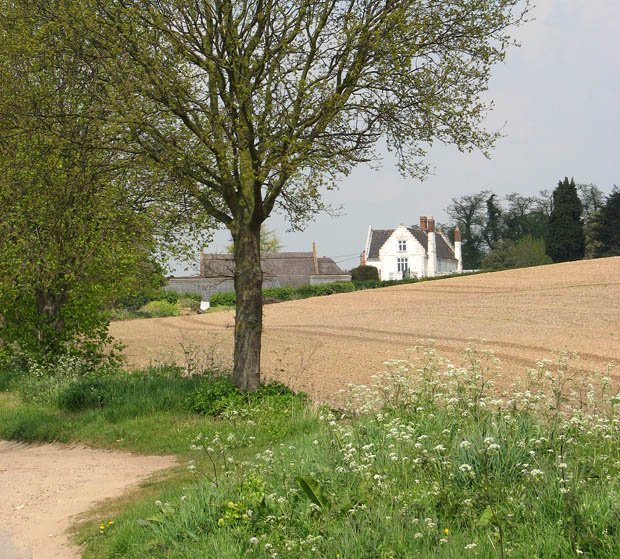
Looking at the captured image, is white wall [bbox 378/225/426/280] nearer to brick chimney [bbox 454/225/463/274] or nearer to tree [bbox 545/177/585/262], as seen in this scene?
brick chimney [bbox 454/225/463/274]

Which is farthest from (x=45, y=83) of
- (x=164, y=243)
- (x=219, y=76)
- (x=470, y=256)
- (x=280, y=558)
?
(x=470, y=256)

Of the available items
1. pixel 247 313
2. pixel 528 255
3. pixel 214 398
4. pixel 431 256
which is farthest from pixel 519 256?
pixel 214 398

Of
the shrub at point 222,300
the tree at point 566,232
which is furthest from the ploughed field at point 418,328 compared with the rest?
the tree at point 566,232

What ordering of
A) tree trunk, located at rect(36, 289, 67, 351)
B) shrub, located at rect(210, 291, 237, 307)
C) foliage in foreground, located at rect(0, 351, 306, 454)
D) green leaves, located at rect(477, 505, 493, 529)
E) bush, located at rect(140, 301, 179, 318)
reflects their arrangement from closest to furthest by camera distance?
green leaves, located at rect(477, 505, 493, 529), foliage in foreground, located at rect(0, 351, 306, 454), tree trunk, located at rect(36, 289, 67, 351), bush, located at rect(140, 301, 179, 318), shrub, located at rect(210, 291, 237, 307)

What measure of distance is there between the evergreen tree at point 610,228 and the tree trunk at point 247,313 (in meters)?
57.1

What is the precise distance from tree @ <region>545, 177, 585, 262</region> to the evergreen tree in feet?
13.5

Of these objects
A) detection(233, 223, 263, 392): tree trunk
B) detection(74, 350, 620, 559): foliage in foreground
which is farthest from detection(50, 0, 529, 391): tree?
detection(74, 350, 620, 559): foliage in foreground

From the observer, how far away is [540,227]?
87750 mm

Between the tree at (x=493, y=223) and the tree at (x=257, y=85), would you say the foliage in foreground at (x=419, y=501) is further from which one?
the tree at (x=493, y=223)

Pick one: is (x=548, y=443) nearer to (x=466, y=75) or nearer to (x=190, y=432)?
(x=190, y=432)

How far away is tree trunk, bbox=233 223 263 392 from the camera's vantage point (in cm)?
1175

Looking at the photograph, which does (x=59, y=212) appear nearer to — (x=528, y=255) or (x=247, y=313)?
(x=247, y=313)

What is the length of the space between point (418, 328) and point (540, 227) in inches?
2657

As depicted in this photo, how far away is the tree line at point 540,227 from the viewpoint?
63688 mm
